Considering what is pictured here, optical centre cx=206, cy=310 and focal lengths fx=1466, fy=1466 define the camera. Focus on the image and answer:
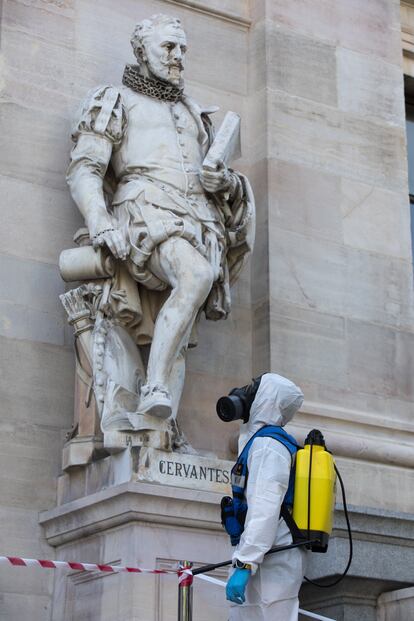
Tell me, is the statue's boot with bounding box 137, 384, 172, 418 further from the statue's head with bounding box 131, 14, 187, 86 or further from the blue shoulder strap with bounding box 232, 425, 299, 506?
the statue's head with bounding box 131, 14, 187, 86

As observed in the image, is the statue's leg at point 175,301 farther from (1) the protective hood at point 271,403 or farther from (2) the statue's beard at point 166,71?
(1) the protective hood at point 271,403

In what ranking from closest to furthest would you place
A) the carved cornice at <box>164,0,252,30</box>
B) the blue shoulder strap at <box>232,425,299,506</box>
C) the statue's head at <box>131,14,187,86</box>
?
the blue shoulder strap at <box>232,425,299,506</box>
the statue's head at <box>131,14,187,86</box>
the carved cornice at <box>164,0,252,30</box>

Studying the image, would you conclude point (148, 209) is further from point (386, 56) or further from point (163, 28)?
point (386, 56)

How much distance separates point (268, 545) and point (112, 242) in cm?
316

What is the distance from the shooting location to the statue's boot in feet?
33.8

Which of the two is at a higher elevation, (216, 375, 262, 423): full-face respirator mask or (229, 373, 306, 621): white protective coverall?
(216, 375, 262, 423): full-face respirator mask

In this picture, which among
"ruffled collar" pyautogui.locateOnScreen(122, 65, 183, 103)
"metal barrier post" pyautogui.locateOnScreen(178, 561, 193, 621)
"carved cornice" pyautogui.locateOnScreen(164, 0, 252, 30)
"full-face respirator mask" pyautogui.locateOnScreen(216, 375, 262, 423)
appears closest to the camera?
"full-face respirator mask" pyautogui.locateOnScreen(216, 375, 262, 423)

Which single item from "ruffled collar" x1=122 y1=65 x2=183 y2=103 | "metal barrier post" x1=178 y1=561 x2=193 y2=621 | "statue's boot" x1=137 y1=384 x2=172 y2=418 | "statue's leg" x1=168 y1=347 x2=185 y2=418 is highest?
"ruffled collar" x1=122 y1=65 x2=183 y2=103

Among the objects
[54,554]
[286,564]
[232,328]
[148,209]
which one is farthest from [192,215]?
[286,564]

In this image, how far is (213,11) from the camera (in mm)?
13281

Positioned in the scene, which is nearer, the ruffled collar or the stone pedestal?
the stone pedestal

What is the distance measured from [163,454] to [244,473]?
1.63 meters

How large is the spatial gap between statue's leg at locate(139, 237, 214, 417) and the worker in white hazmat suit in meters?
1.73

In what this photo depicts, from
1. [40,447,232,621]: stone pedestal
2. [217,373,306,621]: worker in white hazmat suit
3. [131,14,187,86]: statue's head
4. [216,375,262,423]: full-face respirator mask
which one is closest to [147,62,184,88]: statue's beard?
[131,14,187,86]: statue's head
